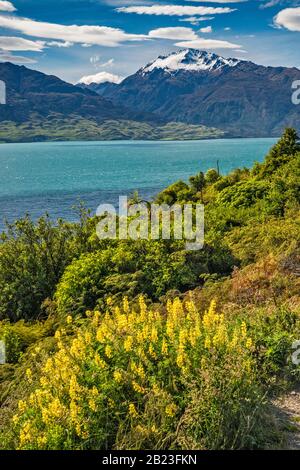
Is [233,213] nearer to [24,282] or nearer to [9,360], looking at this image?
[24,282]

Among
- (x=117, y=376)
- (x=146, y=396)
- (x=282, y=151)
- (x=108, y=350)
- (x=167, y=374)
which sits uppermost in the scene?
(x=282, y=151)

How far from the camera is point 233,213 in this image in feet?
101

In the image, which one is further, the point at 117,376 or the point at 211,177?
the point at 211,177

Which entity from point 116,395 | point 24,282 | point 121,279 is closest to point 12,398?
point 116,395

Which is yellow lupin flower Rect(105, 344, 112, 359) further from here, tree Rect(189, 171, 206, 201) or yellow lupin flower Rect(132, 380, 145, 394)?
tree Rect(189, 171, 206, 201)

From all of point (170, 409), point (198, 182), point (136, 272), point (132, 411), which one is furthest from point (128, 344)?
point (198, 182)

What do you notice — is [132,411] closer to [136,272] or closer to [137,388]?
[137,388]

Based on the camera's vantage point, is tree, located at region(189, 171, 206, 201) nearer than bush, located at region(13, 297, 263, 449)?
No

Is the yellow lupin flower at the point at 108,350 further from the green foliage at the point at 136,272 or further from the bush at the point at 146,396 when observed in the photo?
the green foliage at the point at 136,272

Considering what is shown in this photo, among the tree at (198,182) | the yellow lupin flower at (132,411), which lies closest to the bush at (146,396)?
the yellow lupin flower at (132,411)

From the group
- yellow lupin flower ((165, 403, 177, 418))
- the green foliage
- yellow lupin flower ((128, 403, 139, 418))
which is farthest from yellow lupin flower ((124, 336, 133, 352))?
the green foliage

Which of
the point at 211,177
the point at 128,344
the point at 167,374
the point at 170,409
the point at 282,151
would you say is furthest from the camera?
the point at 211,177

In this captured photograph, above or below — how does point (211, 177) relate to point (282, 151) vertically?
below
